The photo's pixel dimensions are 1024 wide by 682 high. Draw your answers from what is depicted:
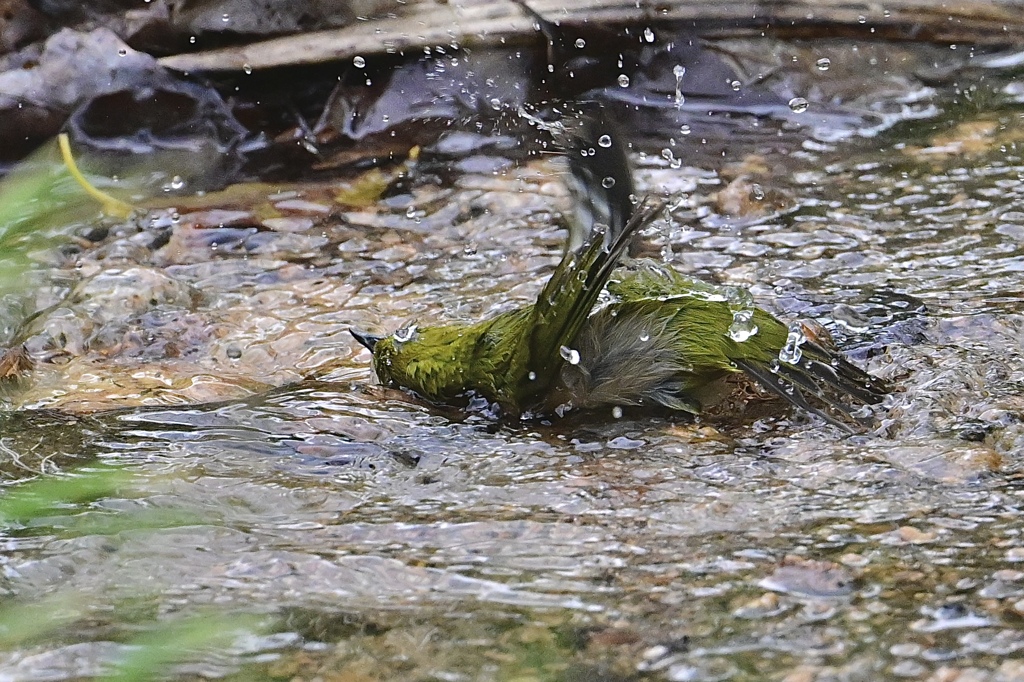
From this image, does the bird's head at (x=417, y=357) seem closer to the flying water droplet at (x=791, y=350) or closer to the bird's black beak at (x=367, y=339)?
the bird's black beak at (x=367, y=339)

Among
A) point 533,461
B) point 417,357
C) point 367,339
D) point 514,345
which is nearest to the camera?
point 533,461

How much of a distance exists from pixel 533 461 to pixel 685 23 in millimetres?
4373

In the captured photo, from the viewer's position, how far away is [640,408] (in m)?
3.35

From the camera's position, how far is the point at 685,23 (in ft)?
21.9

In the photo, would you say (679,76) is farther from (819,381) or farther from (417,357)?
(819,381)

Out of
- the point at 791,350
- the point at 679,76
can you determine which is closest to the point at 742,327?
the point at 791,350

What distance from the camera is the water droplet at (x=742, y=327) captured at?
3.17 meters

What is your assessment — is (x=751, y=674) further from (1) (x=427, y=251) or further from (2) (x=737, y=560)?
(1) (x=427, y=251)

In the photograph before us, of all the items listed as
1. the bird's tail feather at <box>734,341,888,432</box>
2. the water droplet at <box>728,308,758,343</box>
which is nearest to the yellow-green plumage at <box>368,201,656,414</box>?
the water droplet at <box>728,308,758,343</box>

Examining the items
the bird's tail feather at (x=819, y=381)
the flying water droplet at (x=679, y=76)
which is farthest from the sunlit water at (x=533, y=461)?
the flying water droplet at (x=679, y=76)

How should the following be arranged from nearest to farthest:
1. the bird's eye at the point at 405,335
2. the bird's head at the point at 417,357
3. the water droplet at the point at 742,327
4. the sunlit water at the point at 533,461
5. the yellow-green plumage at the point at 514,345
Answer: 1. the sunlit water at the point at 533,461
2. the yellow-green plumage at the point at 514,345
3. the water droplet at the point at 742,327
4. the bird's head at the point at 417,357
5. the bird's eye at the point at 405,335

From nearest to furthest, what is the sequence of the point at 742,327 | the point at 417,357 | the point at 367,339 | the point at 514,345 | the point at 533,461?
the point at 533,461
the point at 742,327
the point at 514,345
the point at 417,357
the point at 367,339

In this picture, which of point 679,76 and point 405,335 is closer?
point 405,335

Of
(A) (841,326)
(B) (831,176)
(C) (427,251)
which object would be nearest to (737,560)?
(A) (841,326)
